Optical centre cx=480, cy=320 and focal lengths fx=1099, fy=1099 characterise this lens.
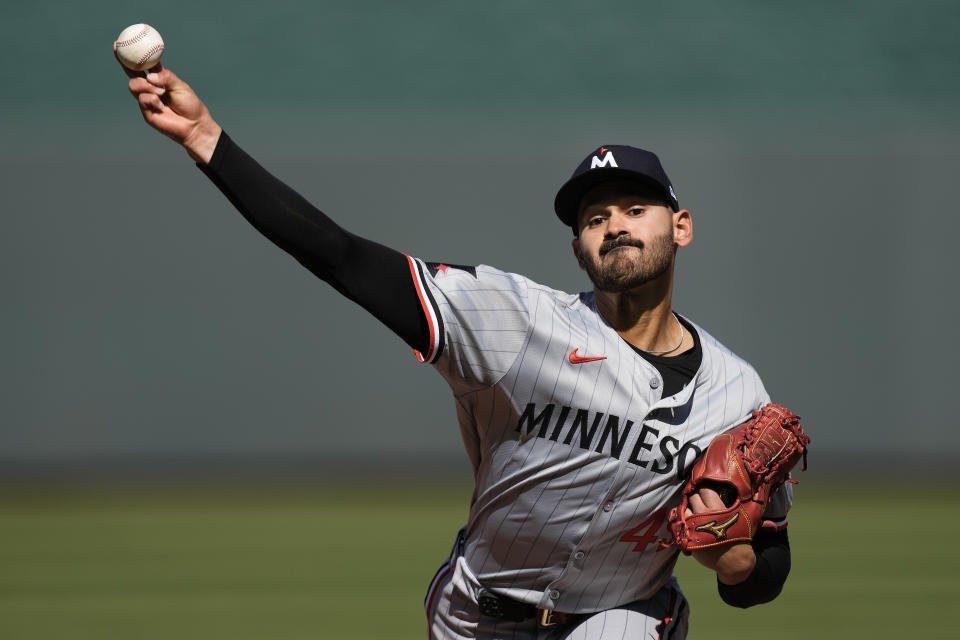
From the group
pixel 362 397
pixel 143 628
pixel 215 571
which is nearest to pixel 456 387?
pixel 143 628

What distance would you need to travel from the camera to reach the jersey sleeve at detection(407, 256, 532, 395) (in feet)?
7.83

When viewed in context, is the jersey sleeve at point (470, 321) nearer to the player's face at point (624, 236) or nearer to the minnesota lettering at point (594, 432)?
the minnesota lettering at point (594, 432)

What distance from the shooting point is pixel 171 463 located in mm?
10141

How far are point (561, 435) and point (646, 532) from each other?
0.35 metres

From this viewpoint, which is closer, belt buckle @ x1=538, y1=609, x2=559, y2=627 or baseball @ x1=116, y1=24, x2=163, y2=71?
baseball @ x1=116, y1=24, x2=163, y2=71

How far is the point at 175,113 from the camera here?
7.62ft

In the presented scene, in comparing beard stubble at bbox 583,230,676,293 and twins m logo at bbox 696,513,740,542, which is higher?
beard stubble at bbox 583,230,676,293

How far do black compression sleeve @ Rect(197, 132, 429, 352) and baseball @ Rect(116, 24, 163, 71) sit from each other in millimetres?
218

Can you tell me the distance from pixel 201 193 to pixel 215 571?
15.1ft

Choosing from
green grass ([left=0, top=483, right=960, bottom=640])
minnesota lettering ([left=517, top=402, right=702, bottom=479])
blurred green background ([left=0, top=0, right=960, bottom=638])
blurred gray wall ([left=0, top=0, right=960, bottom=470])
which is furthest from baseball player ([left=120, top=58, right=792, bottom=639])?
blurred gray wall ([left=0, top=0, right=960, bottom=470])

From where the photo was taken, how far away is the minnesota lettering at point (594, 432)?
258 cm

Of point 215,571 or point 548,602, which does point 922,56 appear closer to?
point 215,571

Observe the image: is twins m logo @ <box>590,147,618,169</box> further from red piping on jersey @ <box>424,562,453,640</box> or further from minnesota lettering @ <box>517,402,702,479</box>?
red piping on jersey @ <box>424,562,453,640</box>

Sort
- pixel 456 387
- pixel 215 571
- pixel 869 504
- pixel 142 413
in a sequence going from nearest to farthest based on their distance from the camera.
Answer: pixel 456 387, pixel 215 571, pixel 869 504, pixel 142 413
